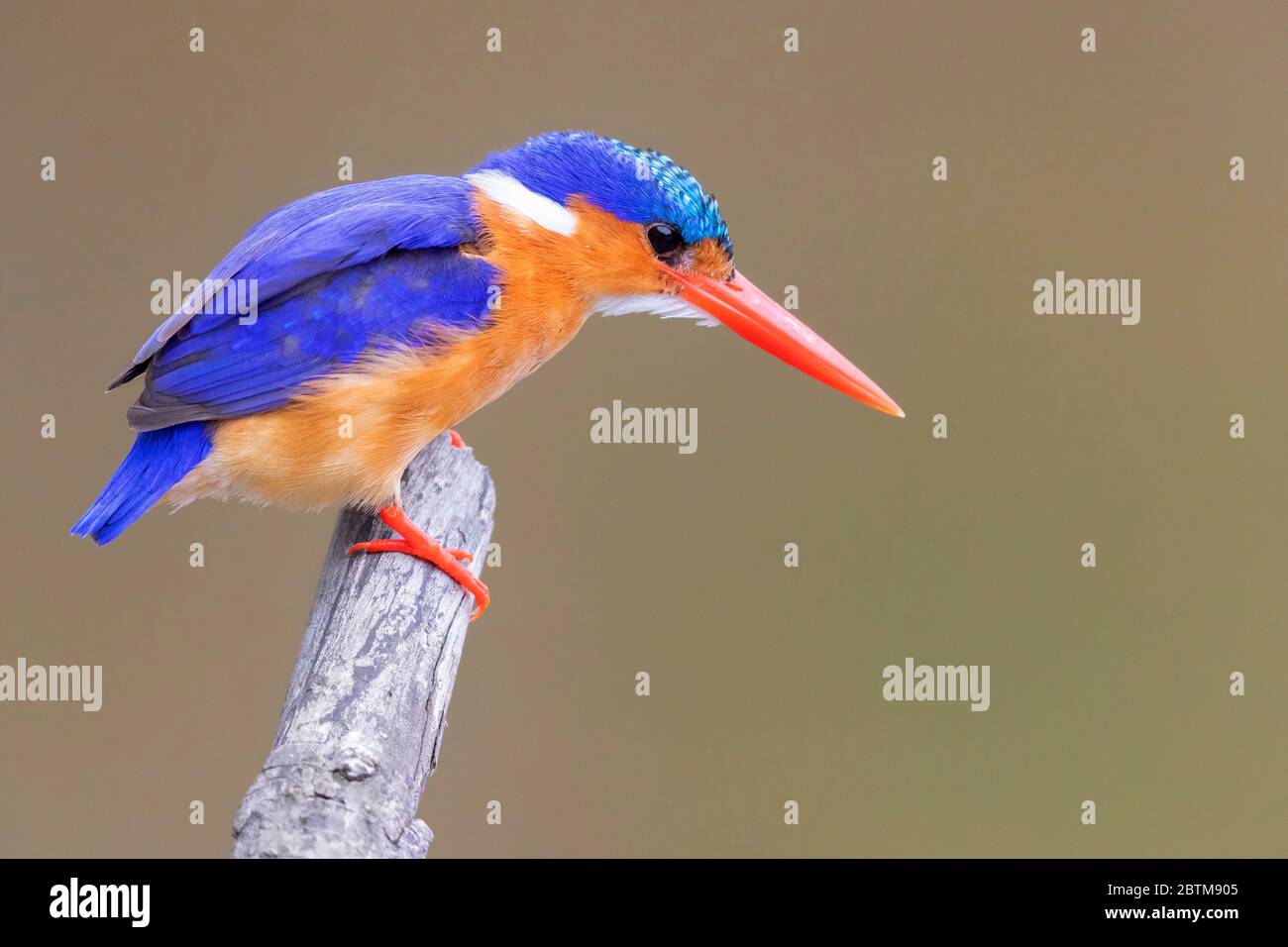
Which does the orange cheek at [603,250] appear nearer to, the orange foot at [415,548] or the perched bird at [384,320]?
the perched bird at [384,320]

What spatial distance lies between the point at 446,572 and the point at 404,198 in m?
0.61

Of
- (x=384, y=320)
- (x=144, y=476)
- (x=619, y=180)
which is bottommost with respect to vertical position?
(x=144, y=476)

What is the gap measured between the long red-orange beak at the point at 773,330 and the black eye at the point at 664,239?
30mm

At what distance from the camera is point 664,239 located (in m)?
2.17

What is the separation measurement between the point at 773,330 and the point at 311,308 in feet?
2.63

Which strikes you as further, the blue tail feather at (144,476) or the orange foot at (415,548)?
the orange foot at (415,548)

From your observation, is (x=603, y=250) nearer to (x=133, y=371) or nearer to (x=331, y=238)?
(x=331, y=238)

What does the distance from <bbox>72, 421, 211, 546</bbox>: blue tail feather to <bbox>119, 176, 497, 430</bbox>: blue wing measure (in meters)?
0.04

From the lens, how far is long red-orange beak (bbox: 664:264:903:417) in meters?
2.25

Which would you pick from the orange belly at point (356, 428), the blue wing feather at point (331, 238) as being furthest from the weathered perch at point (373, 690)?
the blue wing feather at point (331, 238)

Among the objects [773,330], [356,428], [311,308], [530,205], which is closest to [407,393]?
[356,428]

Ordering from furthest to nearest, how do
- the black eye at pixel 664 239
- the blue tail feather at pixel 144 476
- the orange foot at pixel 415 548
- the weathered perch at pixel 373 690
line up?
the black eye at pixel 664 239 → the orange foot at pixel 415 548 → the blue tail feather at pixel 144 476 → the weathered perch at pixel 373 690

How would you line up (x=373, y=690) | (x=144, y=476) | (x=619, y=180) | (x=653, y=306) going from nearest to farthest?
(x=373, y=690) < (x=144, y=476) < (x=619, y=180) < (x=653, y=306)

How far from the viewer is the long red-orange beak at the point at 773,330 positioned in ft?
7.39
